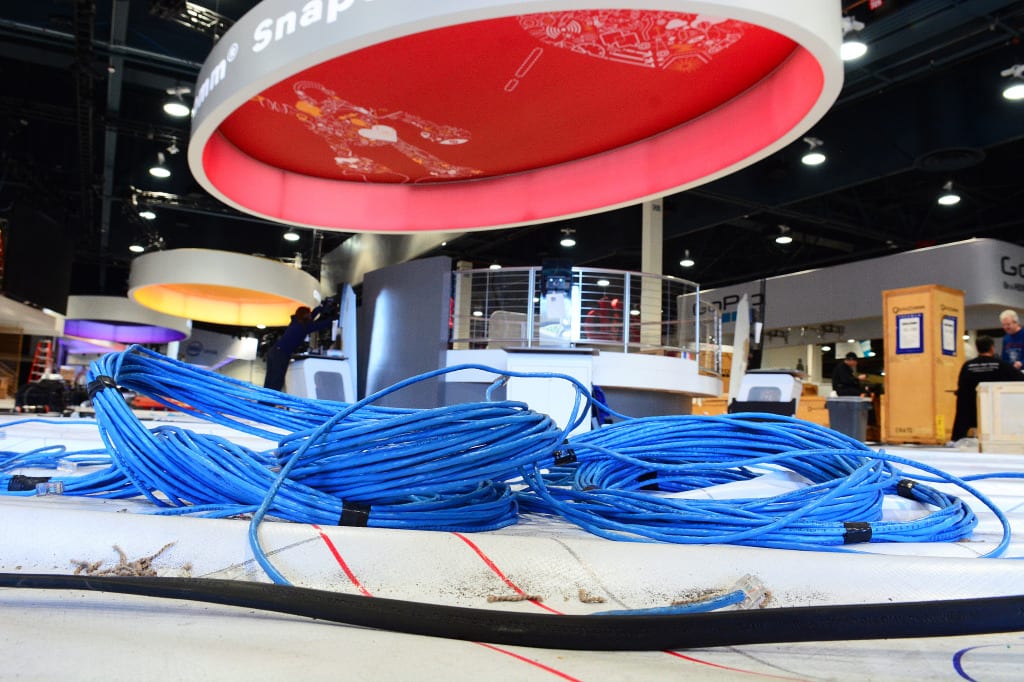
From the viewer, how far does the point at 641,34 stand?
11.7 feet

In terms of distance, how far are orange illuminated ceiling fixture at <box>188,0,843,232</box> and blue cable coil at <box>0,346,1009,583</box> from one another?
190cm

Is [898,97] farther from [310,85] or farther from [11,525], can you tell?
[11,525]

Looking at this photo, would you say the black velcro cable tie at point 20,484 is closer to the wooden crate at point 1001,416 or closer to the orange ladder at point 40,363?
the wooden crate at point 1001,416

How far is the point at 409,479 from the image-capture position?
4.80 feet

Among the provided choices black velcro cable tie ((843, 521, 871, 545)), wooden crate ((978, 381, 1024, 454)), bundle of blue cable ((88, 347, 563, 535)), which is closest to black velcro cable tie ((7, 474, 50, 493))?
bundle of blue cable ((88, 347, 563, 535))

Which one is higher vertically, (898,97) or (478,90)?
(898,97)

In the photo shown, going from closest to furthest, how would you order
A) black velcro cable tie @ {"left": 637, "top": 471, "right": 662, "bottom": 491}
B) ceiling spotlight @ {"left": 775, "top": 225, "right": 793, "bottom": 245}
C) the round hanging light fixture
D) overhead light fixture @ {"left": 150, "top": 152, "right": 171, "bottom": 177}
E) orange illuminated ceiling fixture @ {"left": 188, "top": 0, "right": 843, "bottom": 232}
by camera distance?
black velcro cable tie @ {"left": 637, "top": 471, "right": 662, "bottom": 491} → orange illuminated ceiling fixture @ {"left": 188, "top": 0, "right": 843, "bottom": 232} → overhead light fixture @ {"left": 150, "top": 152, "right": 171, "bottom": 177} → ceiling spotlight @ {"left": 775, "top": 225, "right": 793, "bottom": 245} → the round hanging light fixture

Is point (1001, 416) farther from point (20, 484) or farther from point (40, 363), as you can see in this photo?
point (40, 363)

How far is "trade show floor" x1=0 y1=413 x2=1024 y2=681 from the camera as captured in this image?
858 mm

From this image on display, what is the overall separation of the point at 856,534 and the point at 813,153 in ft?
30.4

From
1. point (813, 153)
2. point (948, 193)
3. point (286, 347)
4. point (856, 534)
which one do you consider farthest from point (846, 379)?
point (856, 534)

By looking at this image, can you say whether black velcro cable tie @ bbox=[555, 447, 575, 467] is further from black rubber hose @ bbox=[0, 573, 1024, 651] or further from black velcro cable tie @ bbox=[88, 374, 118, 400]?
black velcro cable tie @ bbox=[88, 374, 118, 400]

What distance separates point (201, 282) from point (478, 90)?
9.40 m

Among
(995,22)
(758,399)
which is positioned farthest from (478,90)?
(995,22)
